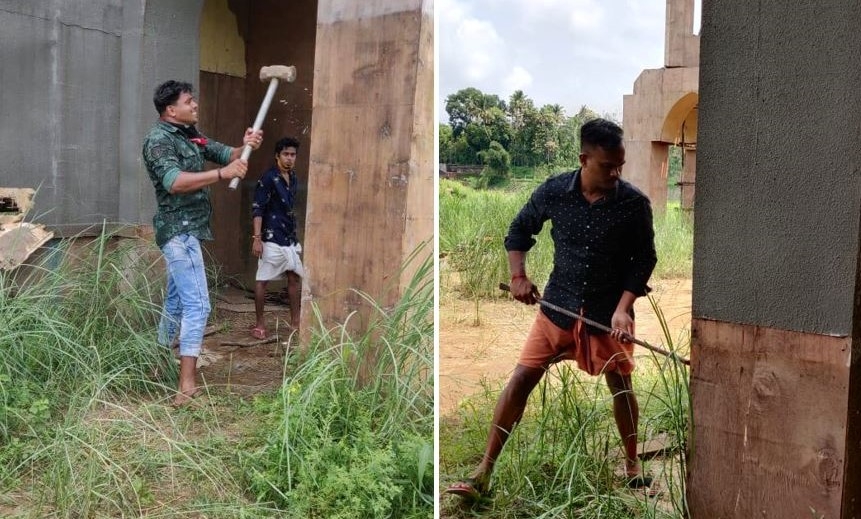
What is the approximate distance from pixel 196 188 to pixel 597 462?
95.2 inches

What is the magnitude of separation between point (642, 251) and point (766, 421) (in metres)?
0.88

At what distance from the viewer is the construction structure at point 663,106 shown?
402 inches

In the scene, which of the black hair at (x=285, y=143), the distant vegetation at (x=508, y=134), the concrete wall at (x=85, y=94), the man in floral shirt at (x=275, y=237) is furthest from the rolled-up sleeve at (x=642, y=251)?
the distant vegetation at (x=508, y=134)

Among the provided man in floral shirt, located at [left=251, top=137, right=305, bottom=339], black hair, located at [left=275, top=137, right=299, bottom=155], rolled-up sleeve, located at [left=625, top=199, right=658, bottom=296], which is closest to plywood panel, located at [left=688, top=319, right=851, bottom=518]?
rolled-up sleeve, located at [left=625, top=199, right=658, bottom=296]

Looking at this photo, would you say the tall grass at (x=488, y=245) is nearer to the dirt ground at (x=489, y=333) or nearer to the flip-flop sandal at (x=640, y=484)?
the dirt ground at (x=489, y=333)

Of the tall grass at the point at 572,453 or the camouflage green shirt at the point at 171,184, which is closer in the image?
the tall grass at the point at 572,453

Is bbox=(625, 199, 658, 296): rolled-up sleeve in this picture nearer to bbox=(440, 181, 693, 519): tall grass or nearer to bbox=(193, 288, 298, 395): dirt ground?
bbox=(440, 181, 693, 519): tall grass

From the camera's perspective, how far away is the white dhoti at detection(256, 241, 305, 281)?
585 centimetres

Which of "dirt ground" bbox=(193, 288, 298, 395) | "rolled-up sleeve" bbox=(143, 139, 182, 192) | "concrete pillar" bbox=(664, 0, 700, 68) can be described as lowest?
"dirt ground" bbox=(193, 288, 298, 395)

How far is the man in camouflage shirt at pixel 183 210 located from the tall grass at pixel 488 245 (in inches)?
120

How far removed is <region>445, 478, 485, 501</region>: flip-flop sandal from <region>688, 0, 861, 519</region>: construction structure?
0.80 metres

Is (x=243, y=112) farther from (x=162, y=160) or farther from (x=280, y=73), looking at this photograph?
(x=162, y=160)

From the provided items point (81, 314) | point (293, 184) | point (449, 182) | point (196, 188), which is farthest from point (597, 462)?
point (449, 182)

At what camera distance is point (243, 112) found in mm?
7809
